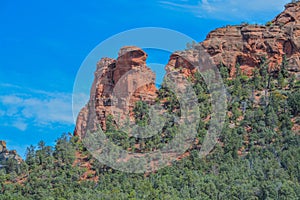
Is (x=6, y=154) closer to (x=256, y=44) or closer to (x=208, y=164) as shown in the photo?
(x=208, y=164)

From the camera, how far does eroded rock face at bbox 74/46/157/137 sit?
9062 centimetres

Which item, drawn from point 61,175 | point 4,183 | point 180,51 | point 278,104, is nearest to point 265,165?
point 278,104

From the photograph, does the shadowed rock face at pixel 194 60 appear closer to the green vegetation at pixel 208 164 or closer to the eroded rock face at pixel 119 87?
the eroded rock face at pixel 119 87

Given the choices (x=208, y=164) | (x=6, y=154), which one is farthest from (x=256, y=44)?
(x=6, y=154)

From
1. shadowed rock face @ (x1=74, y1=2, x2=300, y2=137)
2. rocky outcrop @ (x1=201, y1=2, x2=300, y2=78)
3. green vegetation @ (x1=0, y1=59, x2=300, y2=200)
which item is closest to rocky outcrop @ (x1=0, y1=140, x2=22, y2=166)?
green vegetation @ (x1=0, y1=59, x2=300, y2=200)

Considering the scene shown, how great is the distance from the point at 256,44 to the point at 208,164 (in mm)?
31249

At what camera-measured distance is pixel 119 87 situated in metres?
93.6

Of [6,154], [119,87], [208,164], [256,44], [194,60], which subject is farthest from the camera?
[194,60]

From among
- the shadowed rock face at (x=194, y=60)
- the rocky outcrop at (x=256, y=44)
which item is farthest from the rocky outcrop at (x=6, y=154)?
the rocky outcrop at (x=256, y=44)

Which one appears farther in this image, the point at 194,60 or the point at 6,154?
the point at 194,60

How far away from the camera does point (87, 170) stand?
77.8 meters

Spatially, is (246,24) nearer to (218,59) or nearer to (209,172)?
(218,59)

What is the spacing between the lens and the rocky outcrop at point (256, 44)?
96625 millimetres

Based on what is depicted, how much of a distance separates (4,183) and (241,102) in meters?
29.8
